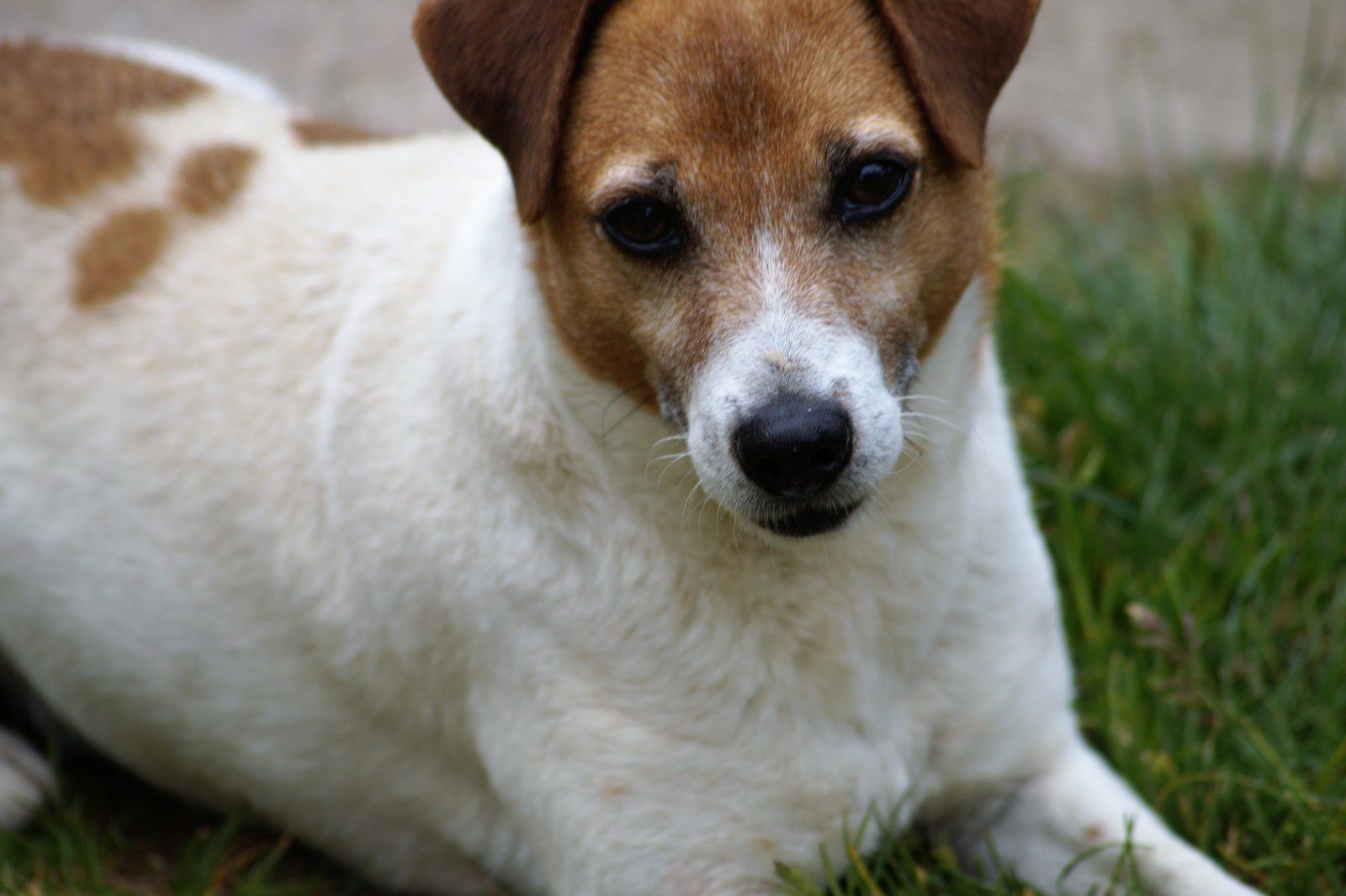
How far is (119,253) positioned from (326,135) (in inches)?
24.4

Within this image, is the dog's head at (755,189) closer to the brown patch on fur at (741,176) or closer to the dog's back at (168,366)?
the brown patch on fur at (741,176)

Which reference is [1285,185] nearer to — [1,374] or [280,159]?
[280,159]

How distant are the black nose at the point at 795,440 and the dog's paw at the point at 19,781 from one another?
2.15 metres

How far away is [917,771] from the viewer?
10.4 feet

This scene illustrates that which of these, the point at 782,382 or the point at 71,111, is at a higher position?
the point at 71,111

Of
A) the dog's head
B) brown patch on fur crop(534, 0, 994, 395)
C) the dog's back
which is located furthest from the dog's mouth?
the dog's back

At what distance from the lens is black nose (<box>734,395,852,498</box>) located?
8.42 feet

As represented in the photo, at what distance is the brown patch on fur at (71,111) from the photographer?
365 centimetres

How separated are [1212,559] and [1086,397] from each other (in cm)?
61

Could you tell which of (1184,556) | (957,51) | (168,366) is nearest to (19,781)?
(168,366)

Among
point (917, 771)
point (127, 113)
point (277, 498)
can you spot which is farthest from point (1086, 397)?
point (127, 113)

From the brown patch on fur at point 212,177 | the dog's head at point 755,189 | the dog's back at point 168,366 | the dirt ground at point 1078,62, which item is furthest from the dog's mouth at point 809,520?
the dirt ground at point 1078,62

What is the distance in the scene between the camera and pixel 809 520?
2781 millimetres

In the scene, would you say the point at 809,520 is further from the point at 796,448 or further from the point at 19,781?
the point at 19,781
